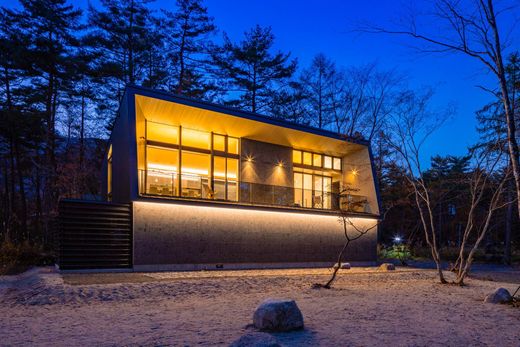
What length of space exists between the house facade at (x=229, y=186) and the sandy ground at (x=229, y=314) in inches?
153

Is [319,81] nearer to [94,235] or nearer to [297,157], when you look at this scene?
[297,157]

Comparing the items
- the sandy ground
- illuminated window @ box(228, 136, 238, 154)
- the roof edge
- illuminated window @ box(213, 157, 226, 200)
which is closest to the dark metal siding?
the sandy ground

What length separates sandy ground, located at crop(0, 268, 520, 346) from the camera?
16.6ft

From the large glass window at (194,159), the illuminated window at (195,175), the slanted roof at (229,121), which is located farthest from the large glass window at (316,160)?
the illuminated window at (195,175)

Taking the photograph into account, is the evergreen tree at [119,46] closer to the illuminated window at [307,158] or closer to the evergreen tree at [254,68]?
the evergreen tree at [254,68]

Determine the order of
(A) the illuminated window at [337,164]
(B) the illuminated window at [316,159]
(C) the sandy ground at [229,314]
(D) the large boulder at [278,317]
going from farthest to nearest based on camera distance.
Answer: (A) the illuminated window at [337,164]
(B) the illuminated window at [316,159]
(D) the large boulder at [278,317]
(C) the sandy ground at [229,314]

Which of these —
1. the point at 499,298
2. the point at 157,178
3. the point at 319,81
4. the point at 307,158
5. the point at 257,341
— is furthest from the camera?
the point at 319,81

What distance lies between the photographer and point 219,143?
1827cm

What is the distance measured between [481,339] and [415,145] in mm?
7732

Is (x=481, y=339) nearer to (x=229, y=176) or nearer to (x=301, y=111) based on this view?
(x=229, y=176)

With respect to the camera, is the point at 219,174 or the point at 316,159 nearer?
the point at 219,174

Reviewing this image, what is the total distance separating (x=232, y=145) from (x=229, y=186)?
2145 millimetres

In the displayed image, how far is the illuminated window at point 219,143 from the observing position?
713 inches

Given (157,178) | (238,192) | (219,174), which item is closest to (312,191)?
(238,192)
